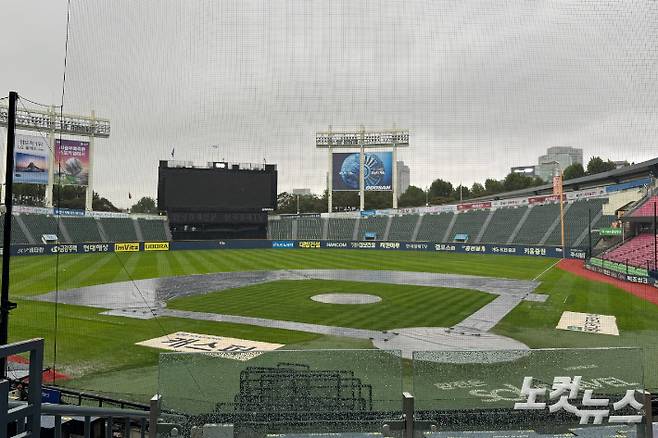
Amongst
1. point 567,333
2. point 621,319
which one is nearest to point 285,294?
point 567,333

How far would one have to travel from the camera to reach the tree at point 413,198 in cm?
11212

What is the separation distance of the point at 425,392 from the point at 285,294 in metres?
21.2

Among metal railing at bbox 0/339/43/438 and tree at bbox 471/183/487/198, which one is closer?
metal railing at bbox 0/339/43/438

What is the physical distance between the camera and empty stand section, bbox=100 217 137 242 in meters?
58.0

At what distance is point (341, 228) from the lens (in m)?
68.7

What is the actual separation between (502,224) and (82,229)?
51444mm

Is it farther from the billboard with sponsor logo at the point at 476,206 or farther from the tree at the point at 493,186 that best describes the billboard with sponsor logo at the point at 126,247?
the tree at the point at 493,186

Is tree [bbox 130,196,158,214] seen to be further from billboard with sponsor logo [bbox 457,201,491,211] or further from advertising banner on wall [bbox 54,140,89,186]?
billboard with sponsor logo [bbox 457,201,491,211]

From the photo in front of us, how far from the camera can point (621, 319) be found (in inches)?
730

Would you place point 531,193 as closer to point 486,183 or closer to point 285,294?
point 486,183

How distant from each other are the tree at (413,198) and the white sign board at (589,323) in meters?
93.3

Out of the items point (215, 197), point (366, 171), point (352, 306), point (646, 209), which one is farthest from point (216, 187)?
point (646, 209)

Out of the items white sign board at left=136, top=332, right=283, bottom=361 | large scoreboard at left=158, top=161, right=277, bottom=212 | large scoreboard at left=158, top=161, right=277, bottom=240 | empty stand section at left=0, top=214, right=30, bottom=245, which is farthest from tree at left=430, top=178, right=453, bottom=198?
white sign board at left=136, top=332, right=283, bottom=361

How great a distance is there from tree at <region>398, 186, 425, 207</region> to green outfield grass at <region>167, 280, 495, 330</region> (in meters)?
86.3
